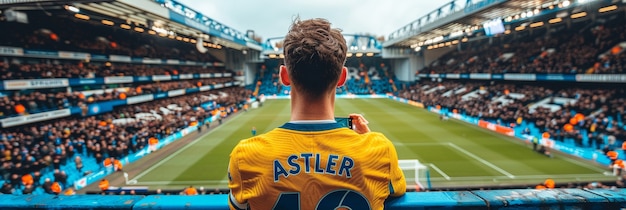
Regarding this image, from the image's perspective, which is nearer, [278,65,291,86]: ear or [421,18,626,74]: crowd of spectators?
[278,65,291,86]: ear

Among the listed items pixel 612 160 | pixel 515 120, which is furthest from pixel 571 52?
pixel 612 160

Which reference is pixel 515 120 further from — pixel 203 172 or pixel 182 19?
pixel 182 19

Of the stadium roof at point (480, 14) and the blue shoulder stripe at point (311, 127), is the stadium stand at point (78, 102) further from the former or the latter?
the stadium roof at point (480, 14)

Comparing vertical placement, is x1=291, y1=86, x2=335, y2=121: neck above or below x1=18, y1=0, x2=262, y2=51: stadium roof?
below

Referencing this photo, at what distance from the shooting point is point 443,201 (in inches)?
88.4

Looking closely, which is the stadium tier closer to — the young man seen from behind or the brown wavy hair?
the young man seen from behind

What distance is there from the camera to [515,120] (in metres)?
28.5

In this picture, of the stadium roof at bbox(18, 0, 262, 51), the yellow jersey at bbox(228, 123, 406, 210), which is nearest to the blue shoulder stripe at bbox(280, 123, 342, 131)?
the yellow jersey at bbox(228, 123, 406, 210)

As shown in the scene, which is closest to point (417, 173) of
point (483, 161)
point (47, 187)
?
point (483, 161)

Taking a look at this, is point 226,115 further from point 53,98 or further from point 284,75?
point 284,75

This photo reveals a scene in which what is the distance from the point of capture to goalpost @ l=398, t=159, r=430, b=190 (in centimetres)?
1597

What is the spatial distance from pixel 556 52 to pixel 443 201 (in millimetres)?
41578

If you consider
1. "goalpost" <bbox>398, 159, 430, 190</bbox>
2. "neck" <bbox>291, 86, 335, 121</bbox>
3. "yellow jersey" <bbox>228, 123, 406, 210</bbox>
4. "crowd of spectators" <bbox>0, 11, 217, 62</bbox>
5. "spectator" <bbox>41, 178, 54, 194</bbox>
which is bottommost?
"goalpost" <bbox>398, 159, 430, 190</bbox>

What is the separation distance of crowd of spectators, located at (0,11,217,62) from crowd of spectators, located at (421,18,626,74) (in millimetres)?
43267
